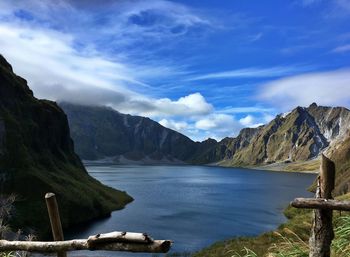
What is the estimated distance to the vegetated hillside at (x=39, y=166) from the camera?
97.1 meters

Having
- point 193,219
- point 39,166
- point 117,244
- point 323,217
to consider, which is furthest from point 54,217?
point 39,166

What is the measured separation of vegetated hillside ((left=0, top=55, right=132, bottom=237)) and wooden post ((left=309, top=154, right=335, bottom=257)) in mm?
80698

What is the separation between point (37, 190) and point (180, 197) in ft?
174

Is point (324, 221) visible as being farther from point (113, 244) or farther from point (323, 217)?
point (113, 244)

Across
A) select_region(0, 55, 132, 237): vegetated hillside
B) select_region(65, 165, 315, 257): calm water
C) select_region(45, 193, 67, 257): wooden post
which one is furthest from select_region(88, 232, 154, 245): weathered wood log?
select_region(0, 55, 132, 237): vegetated hillside

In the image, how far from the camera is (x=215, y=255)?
1810 inches

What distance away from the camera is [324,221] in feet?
36.1

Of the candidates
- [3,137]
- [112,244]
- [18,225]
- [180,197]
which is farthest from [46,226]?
[112,244]

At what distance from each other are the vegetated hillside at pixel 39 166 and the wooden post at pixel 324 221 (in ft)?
265

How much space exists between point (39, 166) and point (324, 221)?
373ft

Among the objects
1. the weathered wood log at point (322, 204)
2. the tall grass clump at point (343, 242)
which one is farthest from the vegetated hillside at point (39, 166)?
the weathered wood log at point (322, 204)

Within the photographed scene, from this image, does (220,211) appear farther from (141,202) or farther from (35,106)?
(35,106)

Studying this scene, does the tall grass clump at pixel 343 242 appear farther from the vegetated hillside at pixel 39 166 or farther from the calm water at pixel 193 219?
the vegetated hillside at pixel 39 166

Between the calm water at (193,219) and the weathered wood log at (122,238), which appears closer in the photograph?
the weathered wood log at (122,238)
